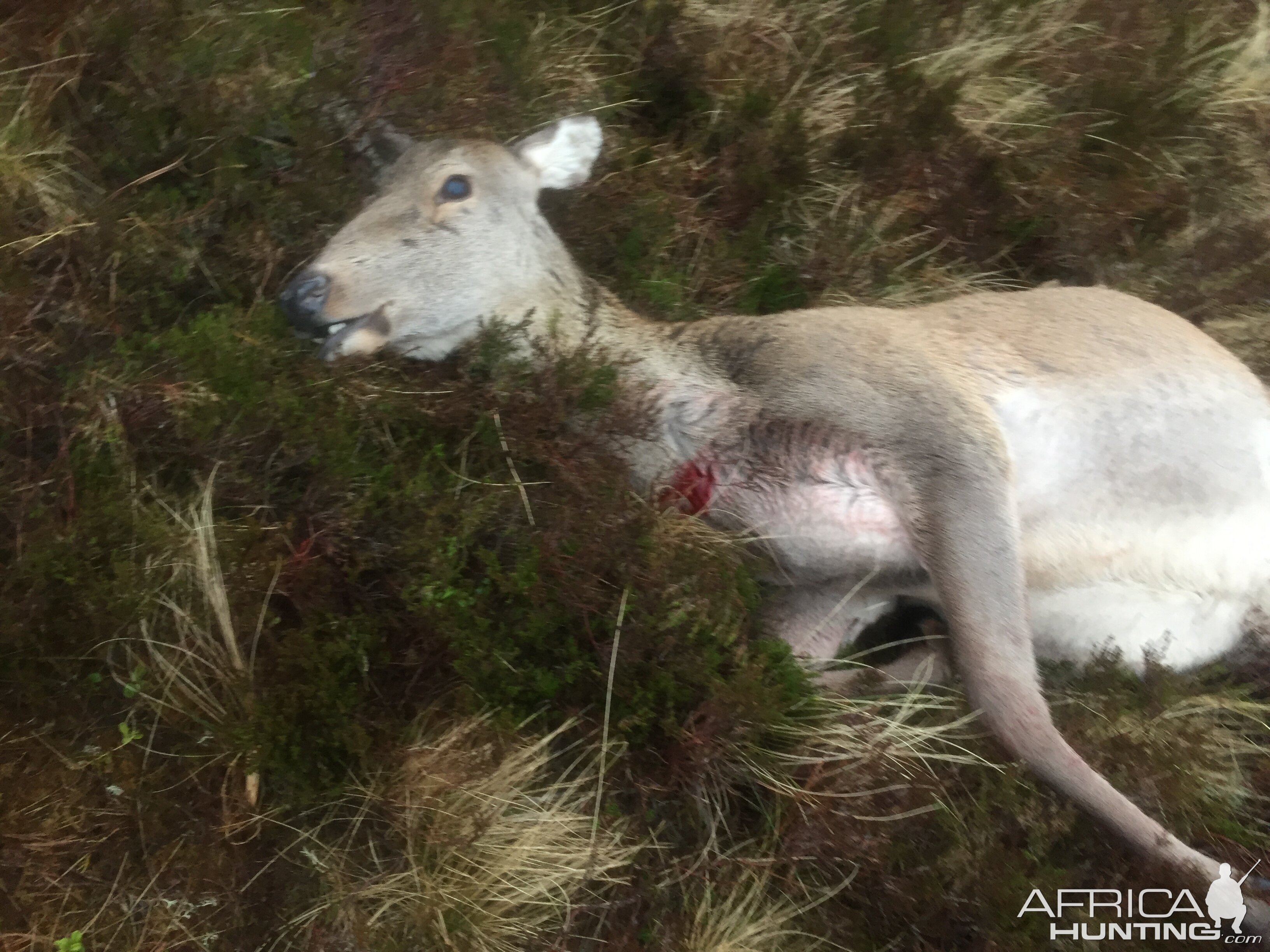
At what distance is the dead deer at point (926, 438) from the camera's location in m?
2.92

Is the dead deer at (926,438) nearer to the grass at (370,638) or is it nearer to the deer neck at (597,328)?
the deer neck at (597,328)

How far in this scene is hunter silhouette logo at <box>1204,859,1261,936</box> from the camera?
2.80m

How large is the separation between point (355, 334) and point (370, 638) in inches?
40.5

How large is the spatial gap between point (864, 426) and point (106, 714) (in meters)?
2.74

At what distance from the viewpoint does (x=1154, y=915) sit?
281 centimetres

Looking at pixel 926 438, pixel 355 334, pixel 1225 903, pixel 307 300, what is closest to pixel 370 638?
pixel 355 334

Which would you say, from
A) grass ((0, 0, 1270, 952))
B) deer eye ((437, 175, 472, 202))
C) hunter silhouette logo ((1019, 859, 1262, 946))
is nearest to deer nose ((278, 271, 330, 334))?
grass ((0, 0, 1270, 952))

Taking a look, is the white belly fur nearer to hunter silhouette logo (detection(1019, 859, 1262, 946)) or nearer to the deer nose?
hunter silhouette logo (detection(1019, 859, 1262, 946))

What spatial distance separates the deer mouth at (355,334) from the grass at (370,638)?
0.24m

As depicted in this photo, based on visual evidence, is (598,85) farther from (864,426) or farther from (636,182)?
(864,426)

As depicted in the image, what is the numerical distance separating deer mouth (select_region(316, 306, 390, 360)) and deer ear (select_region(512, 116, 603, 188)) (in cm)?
114

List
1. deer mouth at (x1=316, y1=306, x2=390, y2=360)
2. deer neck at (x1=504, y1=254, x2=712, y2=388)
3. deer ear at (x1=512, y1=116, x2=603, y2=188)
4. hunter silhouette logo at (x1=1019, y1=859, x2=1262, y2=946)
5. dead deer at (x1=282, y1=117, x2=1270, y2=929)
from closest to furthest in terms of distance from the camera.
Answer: hunter silhouette logo at (x1=1019, y1=859, x2=1262, y2=946) → dead deer at (x1=282, y1=117, x2=1270, y2=929) → deer mouth at (x1=316, y1=306, x2=390, y2=360) → deer neck at (x1=504, y1=254, x2=712, y2=388) → deer ear at (x1=512, y1=116, x2=603, y2=188)

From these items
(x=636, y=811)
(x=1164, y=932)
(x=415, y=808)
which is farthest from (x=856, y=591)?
(x=415, y=808)

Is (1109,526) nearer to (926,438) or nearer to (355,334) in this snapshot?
(926,438)
